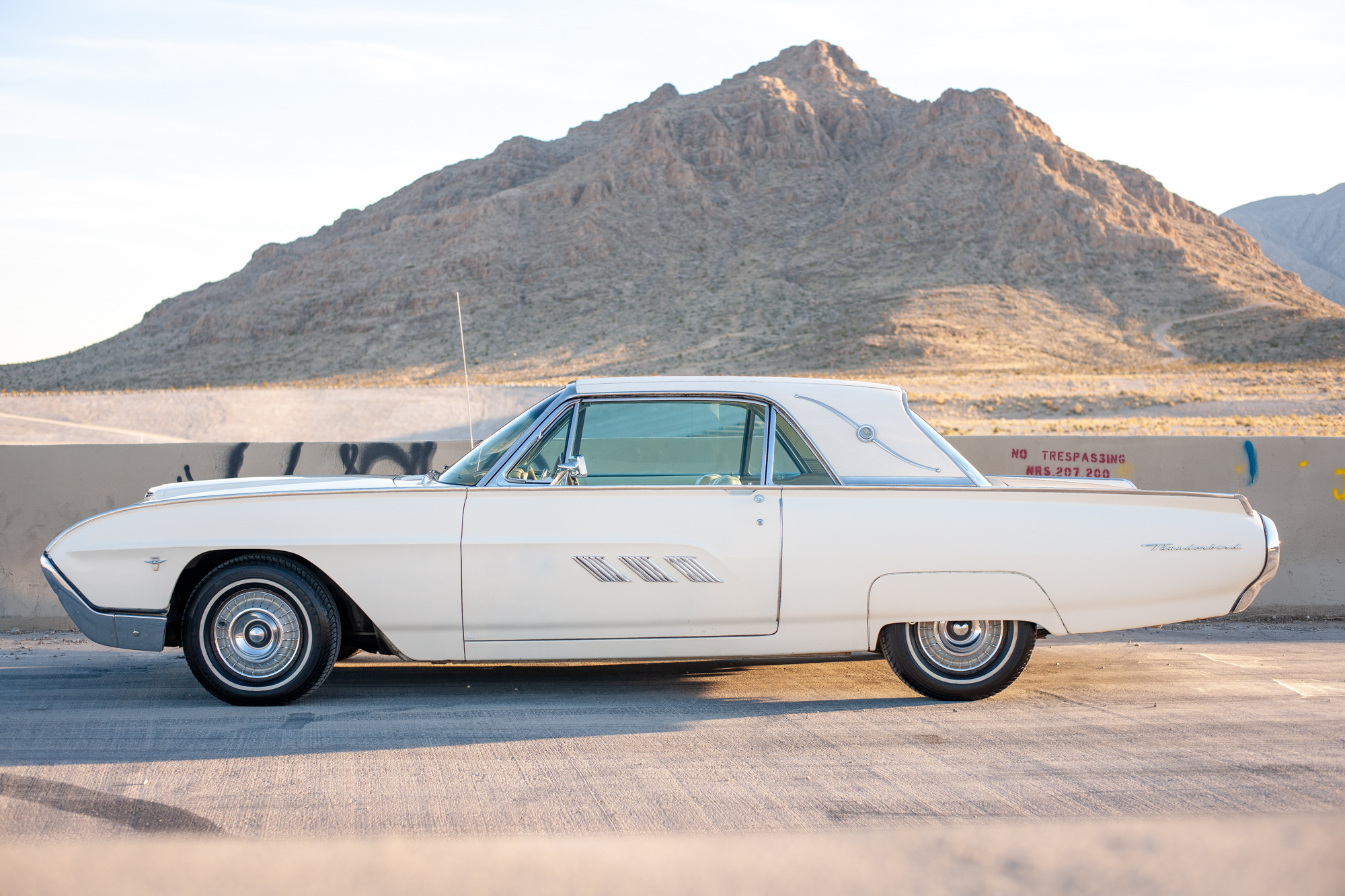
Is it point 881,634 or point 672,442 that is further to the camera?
point 672,442

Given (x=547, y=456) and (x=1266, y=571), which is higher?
(x=547, y=456)

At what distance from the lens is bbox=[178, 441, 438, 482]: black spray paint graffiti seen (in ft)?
24.6

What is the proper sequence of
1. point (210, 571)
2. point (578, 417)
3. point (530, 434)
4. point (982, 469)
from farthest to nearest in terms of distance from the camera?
point (982, 469)
point (578, 417)
point (530, 434)
point (210, 571)

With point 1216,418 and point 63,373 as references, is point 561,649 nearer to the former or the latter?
point 1216,418

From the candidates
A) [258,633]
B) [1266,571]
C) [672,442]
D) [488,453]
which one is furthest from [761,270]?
[258,633]

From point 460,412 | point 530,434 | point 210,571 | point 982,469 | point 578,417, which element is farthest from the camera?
point 460,412

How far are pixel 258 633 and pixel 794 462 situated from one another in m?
2.75

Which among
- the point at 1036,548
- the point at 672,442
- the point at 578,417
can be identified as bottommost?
the point at 1036,548

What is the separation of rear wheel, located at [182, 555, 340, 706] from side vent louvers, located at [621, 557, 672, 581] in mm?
1458

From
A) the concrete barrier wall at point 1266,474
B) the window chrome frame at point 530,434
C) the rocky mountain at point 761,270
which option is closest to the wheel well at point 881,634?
the window chrome frame at point 530,434

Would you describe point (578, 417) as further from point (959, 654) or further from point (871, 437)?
point (959, 654)

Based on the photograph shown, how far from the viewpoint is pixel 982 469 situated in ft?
26.5

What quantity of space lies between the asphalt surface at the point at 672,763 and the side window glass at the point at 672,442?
1149mm

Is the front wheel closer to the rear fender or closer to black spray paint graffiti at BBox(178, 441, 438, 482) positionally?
the rear fender
